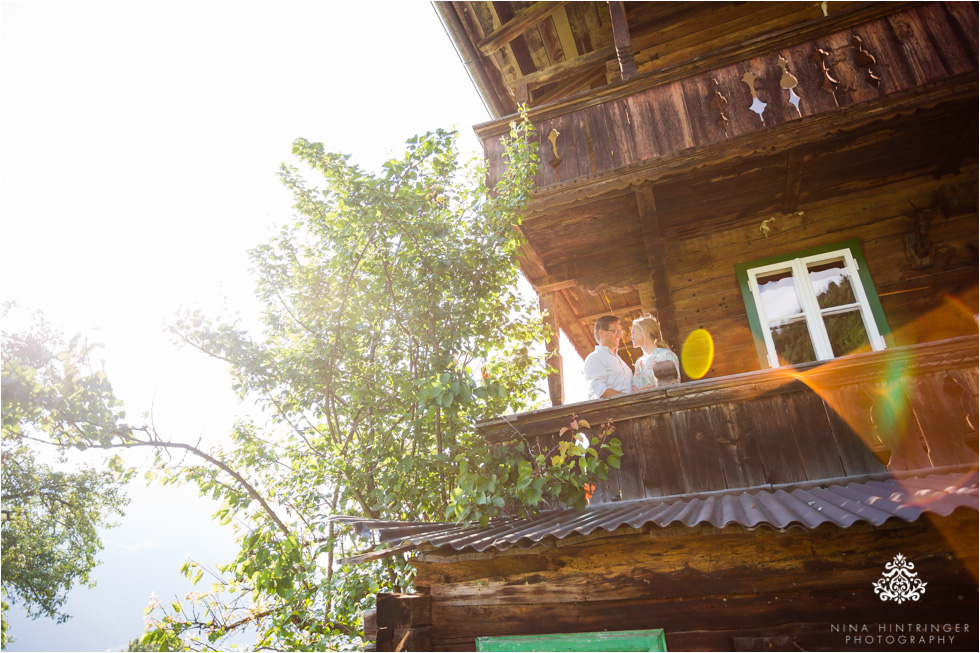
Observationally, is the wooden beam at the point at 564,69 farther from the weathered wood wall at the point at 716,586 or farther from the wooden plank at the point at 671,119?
the weathered wood wall at the point at 716,586

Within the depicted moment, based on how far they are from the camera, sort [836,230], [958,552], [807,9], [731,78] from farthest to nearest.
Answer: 1. [807,9]
2. [836,230]
3. [731,78]
4. [958,552]

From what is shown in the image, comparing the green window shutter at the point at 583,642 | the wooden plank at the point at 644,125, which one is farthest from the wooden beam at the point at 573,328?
the green window shutter at the point at 583,642

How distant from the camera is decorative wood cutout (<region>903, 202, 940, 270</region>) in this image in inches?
235

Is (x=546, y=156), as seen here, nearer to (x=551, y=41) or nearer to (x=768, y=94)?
(x=768, y=94)

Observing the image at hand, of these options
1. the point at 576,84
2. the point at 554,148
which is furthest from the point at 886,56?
the point at 576,84

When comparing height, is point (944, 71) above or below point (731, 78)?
below

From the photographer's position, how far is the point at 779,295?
21.0 feet

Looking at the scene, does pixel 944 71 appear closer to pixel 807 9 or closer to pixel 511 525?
pixel 807 9

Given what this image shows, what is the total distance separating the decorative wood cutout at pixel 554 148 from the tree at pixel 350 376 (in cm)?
26

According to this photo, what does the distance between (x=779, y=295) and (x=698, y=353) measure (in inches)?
46.1

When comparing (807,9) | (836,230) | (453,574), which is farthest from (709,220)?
(453,574)

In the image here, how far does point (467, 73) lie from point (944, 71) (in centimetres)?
569

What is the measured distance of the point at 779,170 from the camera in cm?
596

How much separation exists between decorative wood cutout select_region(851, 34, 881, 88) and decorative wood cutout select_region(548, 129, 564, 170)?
116 inches
